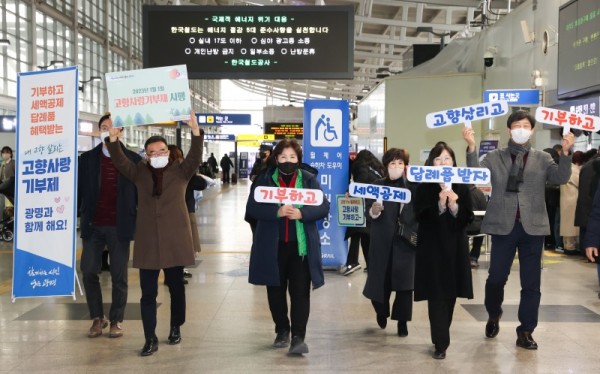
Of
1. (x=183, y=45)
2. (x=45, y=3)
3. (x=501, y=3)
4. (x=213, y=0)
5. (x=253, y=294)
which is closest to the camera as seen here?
(x=253, y=294)

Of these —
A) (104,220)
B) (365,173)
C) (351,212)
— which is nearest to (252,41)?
(365,173)

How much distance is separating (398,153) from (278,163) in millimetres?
987

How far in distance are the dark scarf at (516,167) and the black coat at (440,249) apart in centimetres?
44

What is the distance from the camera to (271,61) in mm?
9812

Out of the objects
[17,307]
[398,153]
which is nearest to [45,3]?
[17,307]

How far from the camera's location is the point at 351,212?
8359mm

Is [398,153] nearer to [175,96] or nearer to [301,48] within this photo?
[175,96]

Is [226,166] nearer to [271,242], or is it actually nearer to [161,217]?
[161,217]

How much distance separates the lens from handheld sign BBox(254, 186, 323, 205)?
5.03m

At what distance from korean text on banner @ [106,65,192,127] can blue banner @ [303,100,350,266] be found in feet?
12.0

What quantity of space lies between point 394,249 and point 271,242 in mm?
1006

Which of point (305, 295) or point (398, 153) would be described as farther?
point (398, 153)

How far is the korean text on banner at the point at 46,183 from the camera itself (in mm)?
5953

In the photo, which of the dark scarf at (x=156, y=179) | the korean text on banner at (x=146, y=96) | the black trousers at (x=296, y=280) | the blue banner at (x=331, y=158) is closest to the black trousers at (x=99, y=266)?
the dark scarf at (x=156, y=179)
